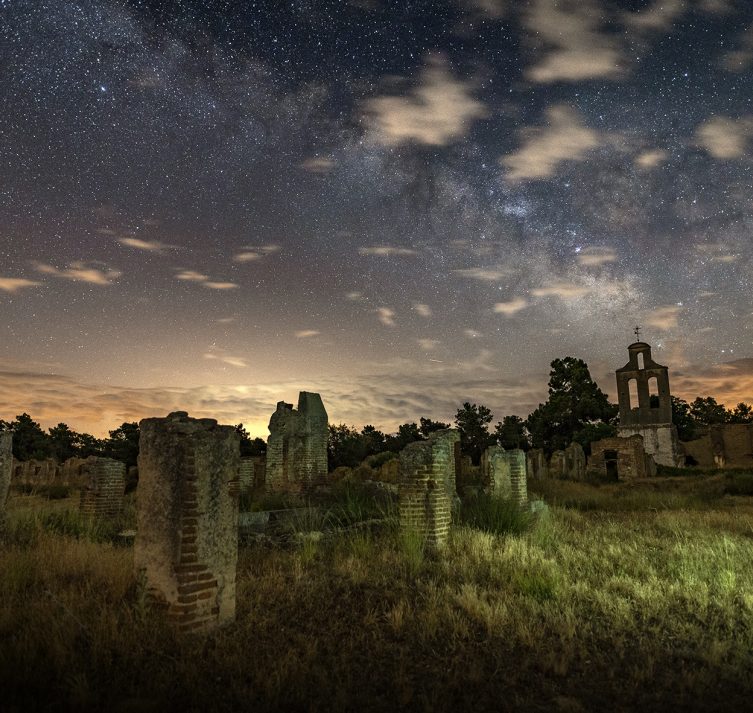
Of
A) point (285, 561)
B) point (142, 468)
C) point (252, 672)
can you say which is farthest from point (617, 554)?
point (142, 468)

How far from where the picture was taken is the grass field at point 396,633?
421cm

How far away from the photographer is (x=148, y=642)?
15.9 ft

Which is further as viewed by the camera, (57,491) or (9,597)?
(57,491)

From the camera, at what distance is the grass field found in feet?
13.8

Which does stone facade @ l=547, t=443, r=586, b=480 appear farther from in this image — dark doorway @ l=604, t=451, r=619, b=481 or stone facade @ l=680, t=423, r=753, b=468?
stone facade @ l=680, t=423, r=753, b=468

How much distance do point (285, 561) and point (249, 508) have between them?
6680 millimetres

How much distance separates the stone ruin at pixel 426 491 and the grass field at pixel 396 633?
641mm

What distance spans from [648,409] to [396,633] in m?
46.2

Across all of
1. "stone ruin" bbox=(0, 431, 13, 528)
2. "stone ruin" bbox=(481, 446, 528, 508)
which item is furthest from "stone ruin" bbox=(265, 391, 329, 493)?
"stone ruin" bbox=(0, 431, 13, 528)

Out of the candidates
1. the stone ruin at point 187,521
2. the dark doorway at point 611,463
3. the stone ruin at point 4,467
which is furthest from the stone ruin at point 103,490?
the dark doorway at point 611,463

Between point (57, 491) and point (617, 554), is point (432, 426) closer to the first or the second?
point (57, 491)

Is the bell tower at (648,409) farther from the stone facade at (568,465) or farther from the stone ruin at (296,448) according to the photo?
the stone ruin at (296,448)

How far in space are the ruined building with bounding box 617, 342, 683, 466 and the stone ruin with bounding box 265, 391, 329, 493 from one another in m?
34.2

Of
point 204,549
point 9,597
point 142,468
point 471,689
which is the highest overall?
point 142,468
